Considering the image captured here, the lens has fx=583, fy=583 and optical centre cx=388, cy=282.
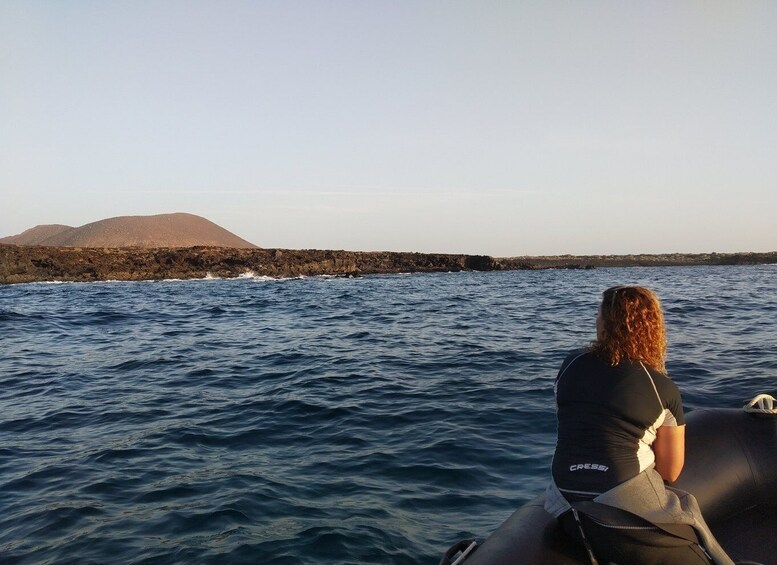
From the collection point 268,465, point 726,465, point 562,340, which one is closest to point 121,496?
point 268,465

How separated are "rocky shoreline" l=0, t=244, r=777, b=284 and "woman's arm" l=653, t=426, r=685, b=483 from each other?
54.0 m

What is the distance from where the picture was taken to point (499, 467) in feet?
20.2

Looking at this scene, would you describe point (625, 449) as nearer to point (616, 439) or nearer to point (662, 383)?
point (616, 439)

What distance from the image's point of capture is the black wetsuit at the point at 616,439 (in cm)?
270

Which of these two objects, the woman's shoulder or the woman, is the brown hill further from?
the woman's shoulder

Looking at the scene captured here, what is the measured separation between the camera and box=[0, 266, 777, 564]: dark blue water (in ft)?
16.0

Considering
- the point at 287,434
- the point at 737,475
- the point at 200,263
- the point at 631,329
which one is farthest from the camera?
the point at 200,263

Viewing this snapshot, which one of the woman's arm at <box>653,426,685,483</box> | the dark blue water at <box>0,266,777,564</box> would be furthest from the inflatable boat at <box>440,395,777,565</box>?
the dark blue water at <box>0,266,777,564</box>

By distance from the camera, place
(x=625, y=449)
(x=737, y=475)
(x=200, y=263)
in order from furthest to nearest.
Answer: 1. (x=200, y=263)
2. (x=737, y=475)
3. (x=625, y=449)

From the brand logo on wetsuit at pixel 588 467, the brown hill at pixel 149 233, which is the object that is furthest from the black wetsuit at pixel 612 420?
the brown hill at pixel 149 233

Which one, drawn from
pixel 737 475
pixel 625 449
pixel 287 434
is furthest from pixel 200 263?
pixel 625 449

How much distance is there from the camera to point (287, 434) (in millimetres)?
7441

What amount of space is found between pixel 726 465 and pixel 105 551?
4697mm

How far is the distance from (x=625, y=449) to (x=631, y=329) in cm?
59
